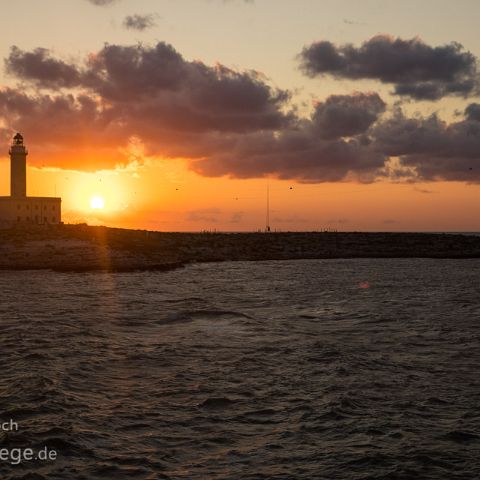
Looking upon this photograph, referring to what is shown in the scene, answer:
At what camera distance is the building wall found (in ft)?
310

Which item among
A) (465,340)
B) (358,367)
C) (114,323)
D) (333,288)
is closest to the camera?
(358,367)

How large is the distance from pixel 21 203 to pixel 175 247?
89.4 ft

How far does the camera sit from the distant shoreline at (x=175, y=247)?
222ft

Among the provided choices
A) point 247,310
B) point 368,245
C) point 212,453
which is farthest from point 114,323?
point 368,245

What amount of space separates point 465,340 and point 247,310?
14.0 m

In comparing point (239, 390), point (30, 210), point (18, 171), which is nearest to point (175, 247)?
point (30, 210)

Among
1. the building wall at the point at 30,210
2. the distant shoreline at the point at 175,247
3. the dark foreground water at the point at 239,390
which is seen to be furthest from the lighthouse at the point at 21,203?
the dark foreground water at the point at 239,390

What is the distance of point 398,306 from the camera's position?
4078 centimetres

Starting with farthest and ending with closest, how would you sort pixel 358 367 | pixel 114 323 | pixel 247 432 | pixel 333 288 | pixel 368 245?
1. pixel 368 245
2. pixel 333 288
3. pixel 114 323
4. pixel 358 367
5. pixel 247 432

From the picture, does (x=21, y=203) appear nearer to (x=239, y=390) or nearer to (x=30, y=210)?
(x=30, y=210)

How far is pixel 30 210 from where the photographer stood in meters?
96.9

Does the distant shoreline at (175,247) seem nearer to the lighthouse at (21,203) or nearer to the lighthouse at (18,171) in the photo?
the lighthouse at (21,203)

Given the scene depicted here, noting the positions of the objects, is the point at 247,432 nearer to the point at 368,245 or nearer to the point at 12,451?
the point at 12,451

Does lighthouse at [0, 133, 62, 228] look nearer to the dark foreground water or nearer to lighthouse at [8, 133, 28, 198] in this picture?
lighthouse at [8, 133, 28, 198]
